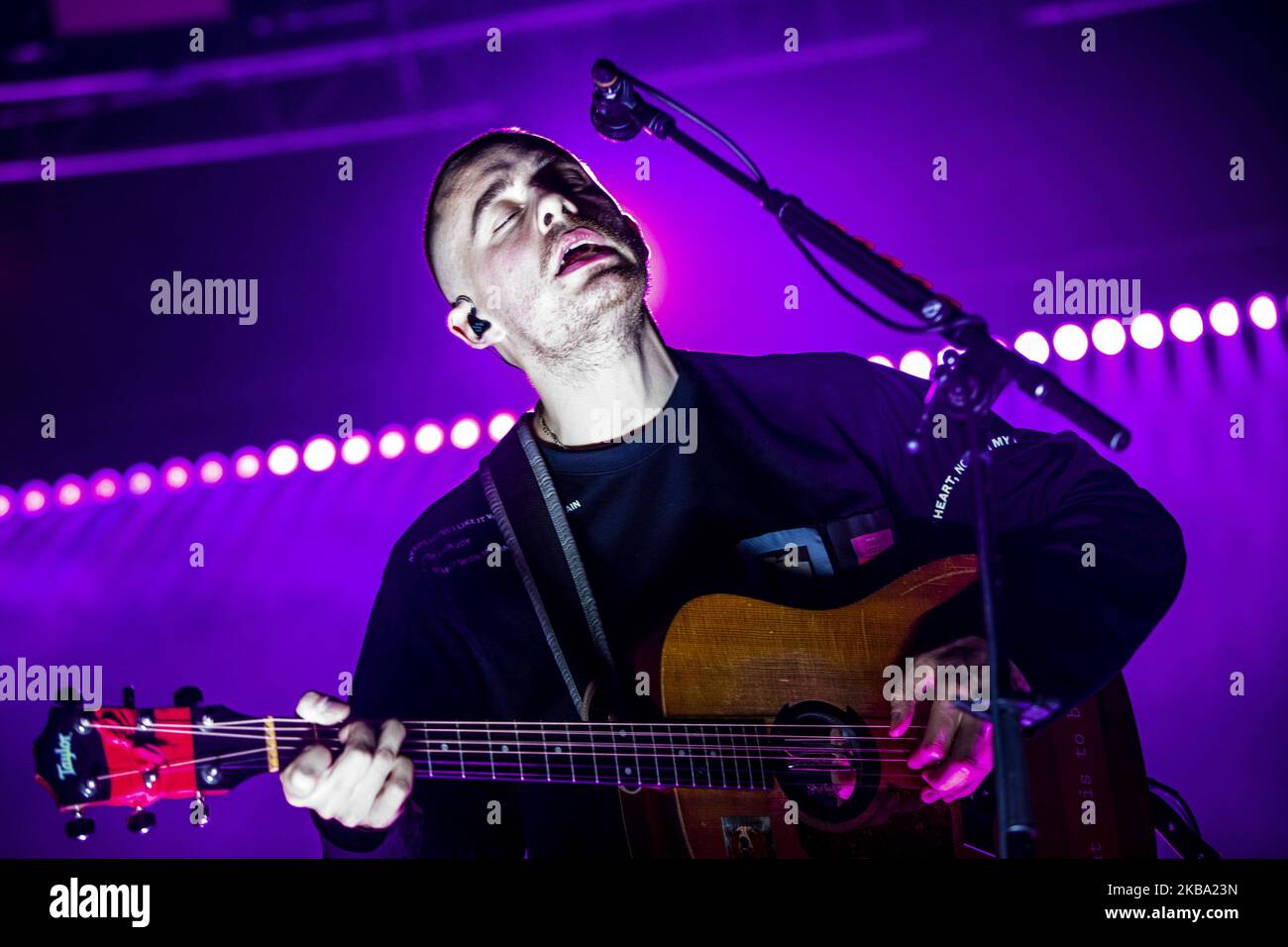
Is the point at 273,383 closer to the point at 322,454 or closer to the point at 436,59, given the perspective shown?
the point at 322,454

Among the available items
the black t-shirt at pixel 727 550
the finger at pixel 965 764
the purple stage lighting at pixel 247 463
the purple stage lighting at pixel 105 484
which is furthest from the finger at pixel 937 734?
the purple stage lighting at pixel 105 484

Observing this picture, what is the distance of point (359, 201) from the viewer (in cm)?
305

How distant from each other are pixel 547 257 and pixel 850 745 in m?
1.38

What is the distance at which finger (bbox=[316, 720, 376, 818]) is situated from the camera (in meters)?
2.47

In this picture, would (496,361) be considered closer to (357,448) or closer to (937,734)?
(357,448)

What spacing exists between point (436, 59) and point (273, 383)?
3.32ft

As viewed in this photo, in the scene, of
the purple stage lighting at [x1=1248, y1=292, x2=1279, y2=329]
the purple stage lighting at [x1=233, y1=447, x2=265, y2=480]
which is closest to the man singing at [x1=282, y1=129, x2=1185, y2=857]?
the purple stage lighting at [x1=233, y1=447, x2=265, y2=480]

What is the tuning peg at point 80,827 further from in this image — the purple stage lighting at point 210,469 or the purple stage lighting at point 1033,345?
the purple stage lighting at point 1033,345

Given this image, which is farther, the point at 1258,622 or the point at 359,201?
the point at 359,201

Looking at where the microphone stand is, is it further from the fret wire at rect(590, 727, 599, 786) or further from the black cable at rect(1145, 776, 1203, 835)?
the fret wire at rect(590, 727, 599, 786)

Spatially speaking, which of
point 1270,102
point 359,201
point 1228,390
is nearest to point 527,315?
point 359,201

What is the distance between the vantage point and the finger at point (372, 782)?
98.3 inches

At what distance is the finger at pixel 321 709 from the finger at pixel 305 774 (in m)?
0.07

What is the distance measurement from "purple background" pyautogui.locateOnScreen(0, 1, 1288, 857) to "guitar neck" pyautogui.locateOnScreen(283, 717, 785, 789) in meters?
0.40
